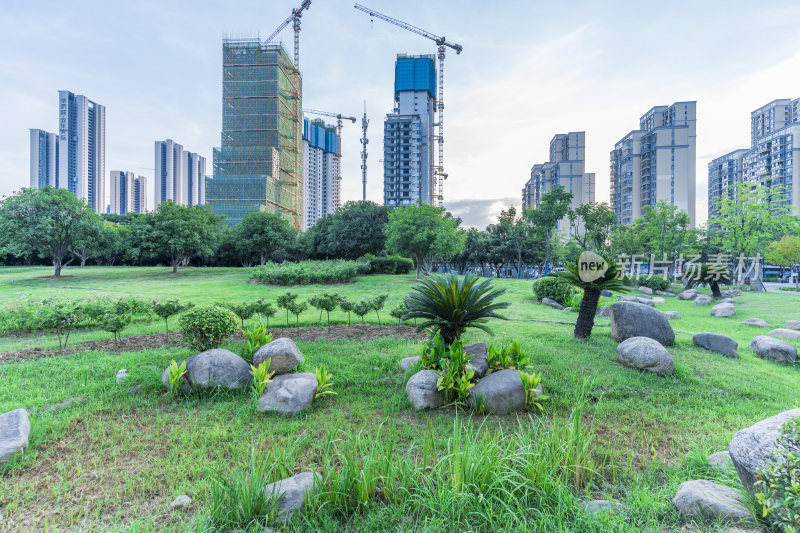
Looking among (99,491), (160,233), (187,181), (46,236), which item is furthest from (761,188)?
(187,181)

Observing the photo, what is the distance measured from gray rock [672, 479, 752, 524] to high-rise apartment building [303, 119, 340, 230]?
121595 millimetres

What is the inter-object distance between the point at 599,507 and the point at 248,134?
238 feet

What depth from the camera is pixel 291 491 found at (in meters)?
2.37

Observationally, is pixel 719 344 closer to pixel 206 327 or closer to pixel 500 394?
pixel 500 394

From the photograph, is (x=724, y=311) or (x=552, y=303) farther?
(x=552, y=303)

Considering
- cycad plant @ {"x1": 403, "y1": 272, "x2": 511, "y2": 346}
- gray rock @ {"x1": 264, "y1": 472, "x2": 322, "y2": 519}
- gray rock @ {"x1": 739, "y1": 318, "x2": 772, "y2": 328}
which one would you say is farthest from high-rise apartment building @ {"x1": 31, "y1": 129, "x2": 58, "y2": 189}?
gray rock @ {"x1": 739, "y1": 318, "x2": 772, "y2": 328}

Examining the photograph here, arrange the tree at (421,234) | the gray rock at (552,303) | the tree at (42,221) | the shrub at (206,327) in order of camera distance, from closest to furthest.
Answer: the shrub at (206,327)
the gray rock at (552,303)
the tree at (42,221)
the tree at (421,234)

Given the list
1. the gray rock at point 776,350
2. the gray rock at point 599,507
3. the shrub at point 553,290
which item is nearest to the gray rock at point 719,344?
the gray rock at point 776,350

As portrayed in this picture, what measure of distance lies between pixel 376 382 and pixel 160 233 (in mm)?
26608

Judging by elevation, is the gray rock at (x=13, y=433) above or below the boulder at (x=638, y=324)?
below

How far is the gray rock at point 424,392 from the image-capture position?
A: 409 cm

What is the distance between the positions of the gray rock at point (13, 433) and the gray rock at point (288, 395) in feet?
6.39

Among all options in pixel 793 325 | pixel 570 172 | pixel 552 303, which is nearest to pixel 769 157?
pixel 570 172

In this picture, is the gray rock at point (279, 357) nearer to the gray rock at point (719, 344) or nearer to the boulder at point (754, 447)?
the boulder at point (754, 447)
